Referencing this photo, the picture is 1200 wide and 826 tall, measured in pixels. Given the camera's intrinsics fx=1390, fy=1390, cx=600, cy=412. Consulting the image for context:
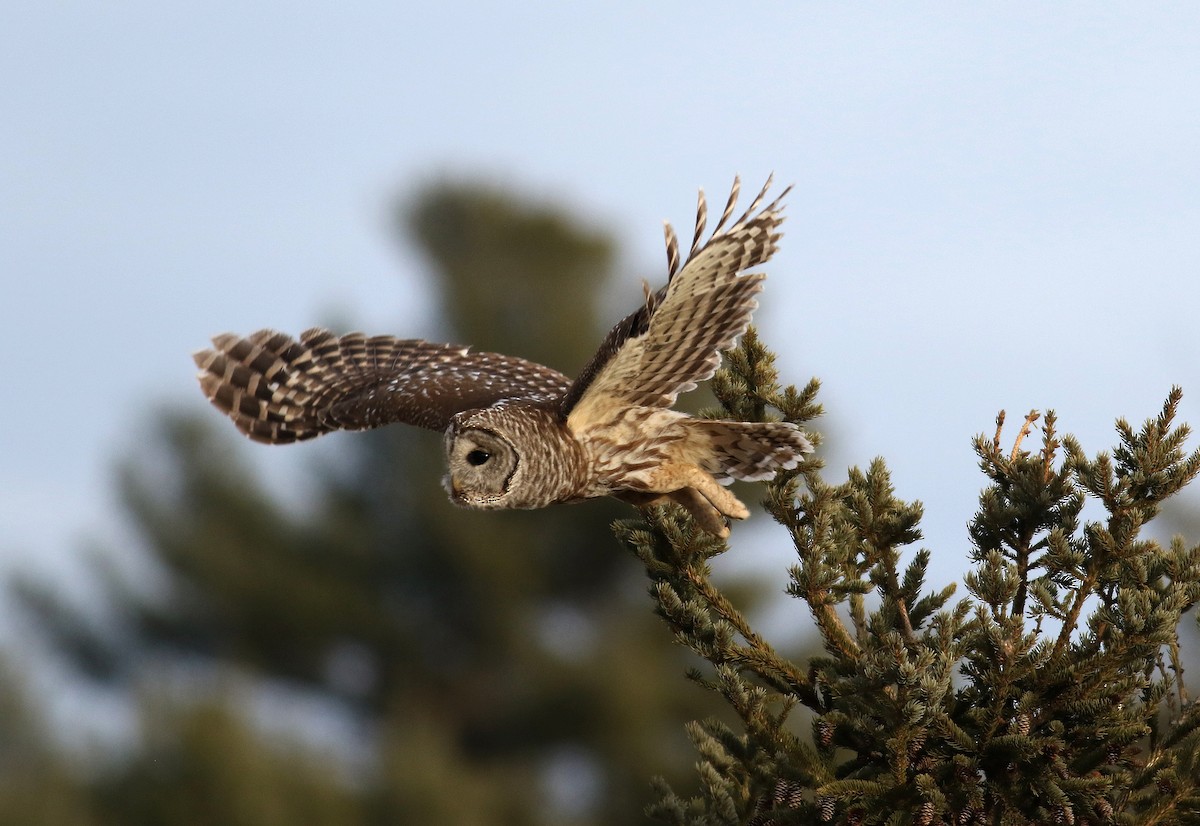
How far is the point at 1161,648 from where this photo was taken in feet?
13.2

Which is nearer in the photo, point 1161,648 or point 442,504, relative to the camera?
point 1161,648

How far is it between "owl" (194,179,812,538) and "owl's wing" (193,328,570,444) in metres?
0.01

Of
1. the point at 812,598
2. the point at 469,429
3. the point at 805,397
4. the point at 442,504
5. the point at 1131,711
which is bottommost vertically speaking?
the point at 1131,711

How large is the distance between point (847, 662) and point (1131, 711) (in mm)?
814

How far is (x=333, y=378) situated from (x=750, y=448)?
11.7ft

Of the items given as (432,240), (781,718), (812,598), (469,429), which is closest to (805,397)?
(812,598)

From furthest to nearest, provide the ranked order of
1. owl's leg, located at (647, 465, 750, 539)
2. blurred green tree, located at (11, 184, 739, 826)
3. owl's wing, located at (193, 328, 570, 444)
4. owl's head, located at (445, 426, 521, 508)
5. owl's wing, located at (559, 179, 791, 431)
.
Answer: blurred green tree, located at (11, 184, 739, 826)
owl's wing, located at (193, 328, 570, 444)
owl's leg, located at (647, 465, 750, 539)
owl's head, located at (445, 426, 521, 508)
owl's wing, located at (559, 179, 791, 431)

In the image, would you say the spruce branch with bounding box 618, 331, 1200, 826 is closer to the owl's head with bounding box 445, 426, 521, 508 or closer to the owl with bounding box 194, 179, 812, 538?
the owl with bounding box 194, 179, 812, 538

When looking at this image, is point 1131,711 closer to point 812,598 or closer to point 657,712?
point 812,598

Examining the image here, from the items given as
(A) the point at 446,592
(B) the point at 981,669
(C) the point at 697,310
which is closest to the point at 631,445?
(C) the point at 697,310

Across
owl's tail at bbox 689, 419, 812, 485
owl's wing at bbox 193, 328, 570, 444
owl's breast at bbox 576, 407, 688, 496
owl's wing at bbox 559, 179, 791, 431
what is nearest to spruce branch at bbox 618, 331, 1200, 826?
owl's tail at bbox 689, 419, 812, 485

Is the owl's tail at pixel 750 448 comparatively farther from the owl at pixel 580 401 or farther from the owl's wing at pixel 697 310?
the owl's wing at pixel 697 310

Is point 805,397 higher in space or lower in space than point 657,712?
lower

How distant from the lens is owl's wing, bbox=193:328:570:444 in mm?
8000
